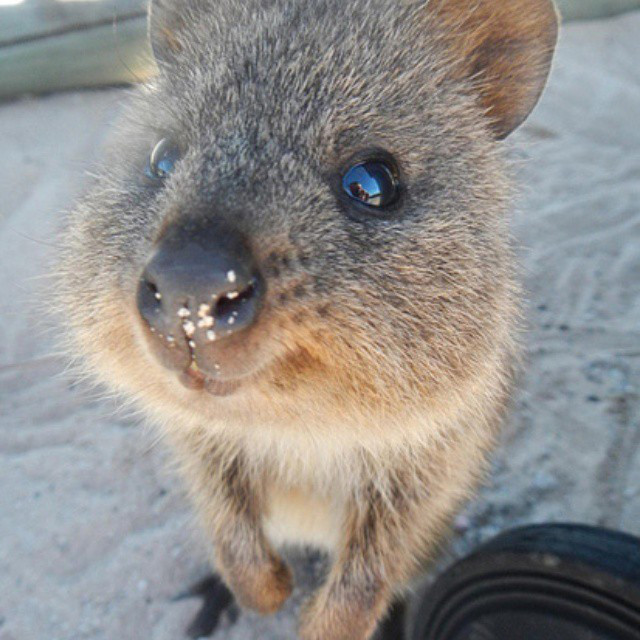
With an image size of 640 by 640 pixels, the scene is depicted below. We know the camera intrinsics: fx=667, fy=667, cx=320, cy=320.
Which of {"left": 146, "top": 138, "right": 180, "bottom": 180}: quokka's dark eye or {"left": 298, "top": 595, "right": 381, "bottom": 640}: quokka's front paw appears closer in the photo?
{"left": 146, "top": 138, "right": 180, "bottom": 180}: quokka's dark eye

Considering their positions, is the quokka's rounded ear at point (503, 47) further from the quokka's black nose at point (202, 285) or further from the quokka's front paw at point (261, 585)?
the quokka's front paw at point (261, 585)

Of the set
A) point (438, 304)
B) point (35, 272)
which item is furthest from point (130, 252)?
point (35, 272)

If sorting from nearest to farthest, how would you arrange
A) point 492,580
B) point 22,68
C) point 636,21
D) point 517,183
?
point 492,580 → point 517,183 → point 22,68 → point 636,21

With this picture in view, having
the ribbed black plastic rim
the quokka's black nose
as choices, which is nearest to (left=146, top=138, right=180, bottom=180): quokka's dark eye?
the quokka's black nose

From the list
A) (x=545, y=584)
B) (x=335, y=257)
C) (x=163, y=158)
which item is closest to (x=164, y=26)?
(x=163, y=158)

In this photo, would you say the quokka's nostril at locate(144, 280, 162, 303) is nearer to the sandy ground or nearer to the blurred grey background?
the sandy ground

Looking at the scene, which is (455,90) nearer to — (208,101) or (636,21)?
→ (208,101)
